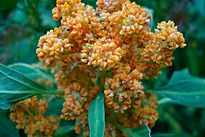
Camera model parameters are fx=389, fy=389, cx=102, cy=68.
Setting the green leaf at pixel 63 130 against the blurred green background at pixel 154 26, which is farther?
the blurred green background at pixel 154 26

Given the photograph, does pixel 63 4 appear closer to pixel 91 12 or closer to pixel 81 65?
pixel 91 12

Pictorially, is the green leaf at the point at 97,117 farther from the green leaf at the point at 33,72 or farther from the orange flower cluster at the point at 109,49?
the green leaf at the point at 33,72

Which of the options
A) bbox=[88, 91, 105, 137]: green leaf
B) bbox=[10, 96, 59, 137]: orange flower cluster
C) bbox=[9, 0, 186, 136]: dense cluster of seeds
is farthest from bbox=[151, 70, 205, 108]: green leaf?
bbox=[10, 96, 59, 137]: orange flower cluster

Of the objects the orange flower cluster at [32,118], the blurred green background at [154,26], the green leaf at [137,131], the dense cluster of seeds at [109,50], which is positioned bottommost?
the green leaf at [137,131]

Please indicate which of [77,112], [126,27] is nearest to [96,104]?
[77,112]

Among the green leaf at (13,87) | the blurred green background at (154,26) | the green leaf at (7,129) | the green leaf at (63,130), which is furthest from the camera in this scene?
the blurred green background at (154,26)

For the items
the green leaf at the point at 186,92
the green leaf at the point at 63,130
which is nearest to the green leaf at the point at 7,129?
the green leaf at the point at 63,130

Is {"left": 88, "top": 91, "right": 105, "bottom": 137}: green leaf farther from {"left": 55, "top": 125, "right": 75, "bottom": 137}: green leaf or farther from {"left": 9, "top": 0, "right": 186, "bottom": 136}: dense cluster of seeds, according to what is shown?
{"left": 55, "top": 125, "right": 75, "bottom": 137}: green leaf

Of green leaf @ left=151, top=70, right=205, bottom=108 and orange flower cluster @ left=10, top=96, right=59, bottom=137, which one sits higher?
green leaf @ left=151, top=70, right=205, bottom=108
